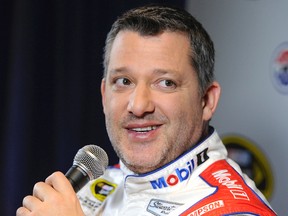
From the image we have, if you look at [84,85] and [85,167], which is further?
[84,85]

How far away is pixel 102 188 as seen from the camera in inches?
53.9

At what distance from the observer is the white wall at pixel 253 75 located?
169cm

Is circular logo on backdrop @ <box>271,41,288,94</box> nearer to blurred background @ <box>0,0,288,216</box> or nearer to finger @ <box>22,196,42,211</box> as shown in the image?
blurred background @ <box>0,0,288,216</box>

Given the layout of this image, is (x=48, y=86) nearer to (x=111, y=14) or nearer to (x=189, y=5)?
(x=111, y=14)

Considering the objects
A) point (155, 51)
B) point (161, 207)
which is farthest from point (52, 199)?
point (155, 51)

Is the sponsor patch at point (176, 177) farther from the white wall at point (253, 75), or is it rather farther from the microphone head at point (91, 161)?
the white wall at point (253, 75)

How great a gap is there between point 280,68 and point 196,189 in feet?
2.48

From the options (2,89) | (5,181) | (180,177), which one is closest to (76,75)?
(2,89)

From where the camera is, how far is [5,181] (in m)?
1.82

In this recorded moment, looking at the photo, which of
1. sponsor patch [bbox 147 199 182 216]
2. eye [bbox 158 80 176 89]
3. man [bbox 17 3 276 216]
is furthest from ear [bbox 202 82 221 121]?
sponsor patch [bbox 147 199 182 216]

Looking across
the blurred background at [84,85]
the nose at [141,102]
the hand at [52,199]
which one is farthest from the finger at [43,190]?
the blurred background at [84,85]

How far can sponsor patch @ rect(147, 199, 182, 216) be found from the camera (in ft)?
3.51

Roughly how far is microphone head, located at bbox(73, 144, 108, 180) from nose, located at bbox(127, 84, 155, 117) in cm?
12

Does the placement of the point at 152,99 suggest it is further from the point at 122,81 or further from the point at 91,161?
the point at 91,161
